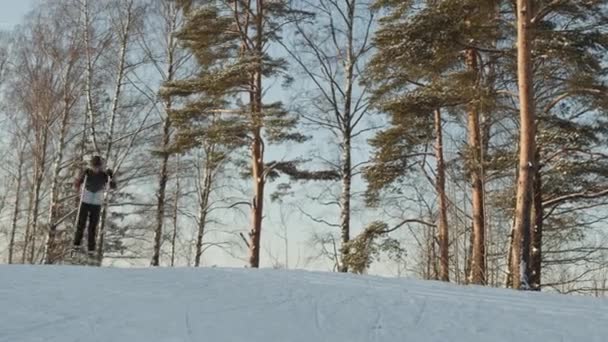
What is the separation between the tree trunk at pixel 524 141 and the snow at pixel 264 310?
2.09 metres

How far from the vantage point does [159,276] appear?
776 cm

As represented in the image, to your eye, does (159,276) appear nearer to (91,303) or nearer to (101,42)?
(91,303)

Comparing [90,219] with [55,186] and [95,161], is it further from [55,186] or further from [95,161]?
[55,186]

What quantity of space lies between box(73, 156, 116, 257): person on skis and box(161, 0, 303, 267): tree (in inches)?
189

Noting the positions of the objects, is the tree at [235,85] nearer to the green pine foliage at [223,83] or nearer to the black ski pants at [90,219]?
the green pine foliage at [223,83]

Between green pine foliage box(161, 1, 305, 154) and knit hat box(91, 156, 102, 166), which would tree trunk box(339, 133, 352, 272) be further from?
knit hat box(91, 156, 102, 166)

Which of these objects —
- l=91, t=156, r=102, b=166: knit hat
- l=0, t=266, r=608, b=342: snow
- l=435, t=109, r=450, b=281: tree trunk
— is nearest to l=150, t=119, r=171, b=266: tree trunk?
l=91, t=156, r=102, b=166: knit hat

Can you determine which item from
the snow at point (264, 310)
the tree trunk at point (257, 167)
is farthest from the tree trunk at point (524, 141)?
the tree trunk at point (257, 167)

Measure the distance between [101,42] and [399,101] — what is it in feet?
33.4

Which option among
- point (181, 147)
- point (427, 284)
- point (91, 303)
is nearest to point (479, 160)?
point (427, 284)

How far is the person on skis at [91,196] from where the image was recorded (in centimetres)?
1036

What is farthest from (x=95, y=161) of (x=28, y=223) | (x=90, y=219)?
(x=28, y=223)

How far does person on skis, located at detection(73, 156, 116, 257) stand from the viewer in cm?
1036

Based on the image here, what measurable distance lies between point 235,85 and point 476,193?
6.61 m
